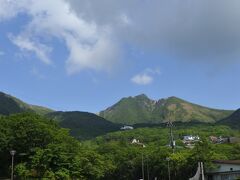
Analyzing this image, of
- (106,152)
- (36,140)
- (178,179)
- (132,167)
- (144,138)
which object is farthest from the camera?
(144,138)

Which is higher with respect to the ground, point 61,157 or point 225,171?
point 61,157

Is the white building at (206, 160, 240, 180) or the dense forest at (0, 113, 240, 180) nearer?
the white building at (206, 160, 240, 180)

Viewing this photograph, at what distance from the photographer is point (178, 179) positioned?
77188 mm

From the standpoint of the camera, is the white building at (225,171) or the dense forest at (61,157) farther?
the dense forest at (61,157)

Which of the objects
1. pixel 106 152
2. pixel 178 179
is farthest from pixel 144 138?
pixel 178 179

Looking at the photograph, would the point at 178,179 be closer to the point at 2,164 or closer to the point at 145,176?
the point at 145,176

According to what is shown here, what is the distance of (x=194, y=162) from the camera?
7462 centimetres

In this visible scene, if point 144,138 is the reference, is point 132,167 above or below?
below

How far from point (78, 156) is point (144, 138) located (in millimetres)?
110365

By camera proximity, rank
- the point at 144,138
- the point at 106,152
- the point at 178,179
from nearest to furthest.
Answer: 1. the point at 178,179
2. the point at 106,152
3. the point at 144,138

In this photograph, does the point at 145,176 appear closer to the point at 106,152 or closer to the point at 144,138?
the point at 106,152

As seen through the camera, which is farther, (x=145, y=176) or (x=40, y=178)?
(x=145, y=176)

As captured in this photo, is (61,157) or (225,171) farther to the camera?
(61,157)

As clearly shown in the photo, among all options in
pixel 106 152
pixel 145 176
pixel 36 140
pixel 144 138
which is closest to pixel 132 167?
pixel 145 176
